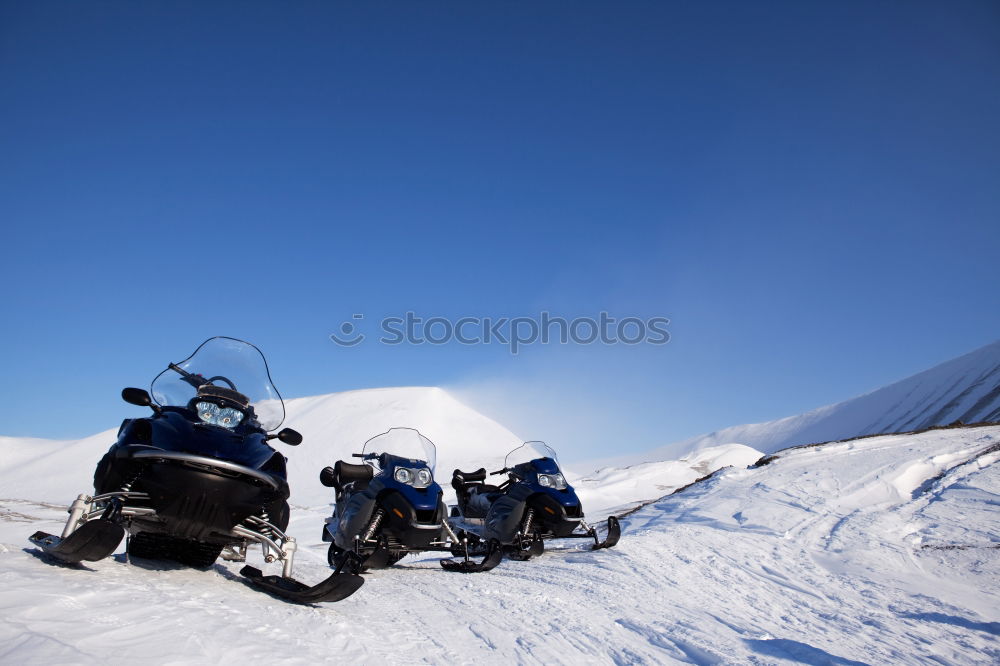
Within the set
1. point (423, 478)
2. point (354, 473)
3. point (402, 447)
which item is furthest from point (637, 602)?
point (354, 473)

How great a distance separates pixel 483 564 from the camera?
7.19 meters

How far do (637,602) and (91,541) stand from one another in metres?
4.36

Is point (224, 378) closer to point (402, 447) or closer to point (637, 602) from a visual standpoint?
point (402, 447)

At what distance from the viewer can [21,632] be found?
2.74m

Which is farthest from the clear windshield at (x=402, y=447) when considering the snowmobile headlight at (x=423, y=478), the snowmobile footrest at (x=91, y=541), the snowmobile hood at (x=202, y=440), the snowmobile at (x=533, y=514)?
the snowmobile footrest at (x=91, y=541)

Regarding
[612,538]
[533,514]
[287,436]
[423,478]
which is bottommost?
[612,538]

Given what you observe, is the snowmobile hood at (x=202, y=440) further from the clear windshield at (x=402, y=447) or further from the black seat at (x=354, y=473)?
the clear windshield at (x=402, y=447)

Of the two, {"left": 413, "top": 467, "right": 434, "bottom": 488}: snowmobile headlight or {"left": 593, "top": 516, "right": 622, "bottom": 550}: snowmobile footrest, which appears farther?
{"left": 593, "top": 516, "right": 622, "bottom": 550}: snowmobile footrest

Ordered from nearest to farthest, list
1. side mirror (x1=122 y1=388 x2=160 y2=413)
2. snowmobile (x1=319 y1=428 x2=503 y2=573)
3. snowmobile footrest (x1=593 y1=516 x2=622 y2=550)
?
1. side mirror (x1=122 y1=388 x2=160 y2=413)
2. snowmobile (x1=319 y1=428 x2=503 y2=573)
3. snowmobile footrest (x1=593 y1=516 x2=622 y2=550)

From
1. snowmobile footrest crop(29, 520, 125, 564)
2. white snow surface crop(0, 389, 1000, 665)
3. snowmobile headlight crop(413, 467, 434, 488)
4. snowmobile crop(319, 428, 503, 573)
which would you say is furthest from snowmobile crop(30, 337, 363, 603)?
snowmobile headlight crop(413, 467, 434, 488)

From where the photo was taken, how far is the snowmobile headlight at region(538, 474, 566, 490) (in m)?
8.14

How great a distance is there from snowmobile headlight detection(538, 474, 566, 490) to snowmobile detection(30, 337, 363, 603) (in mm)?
4074

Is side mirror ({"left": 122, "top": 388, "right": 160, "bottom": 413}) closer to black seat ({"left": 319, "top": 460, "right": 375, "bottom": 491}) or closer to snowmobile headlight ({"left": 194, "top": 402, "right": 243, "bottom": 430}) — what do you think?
snowmobile headlight ({"left": 194, "top": 402, "right": 243, "bottom": 430})

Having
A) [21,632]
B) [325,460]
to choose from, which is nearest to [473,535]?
[21,632]
